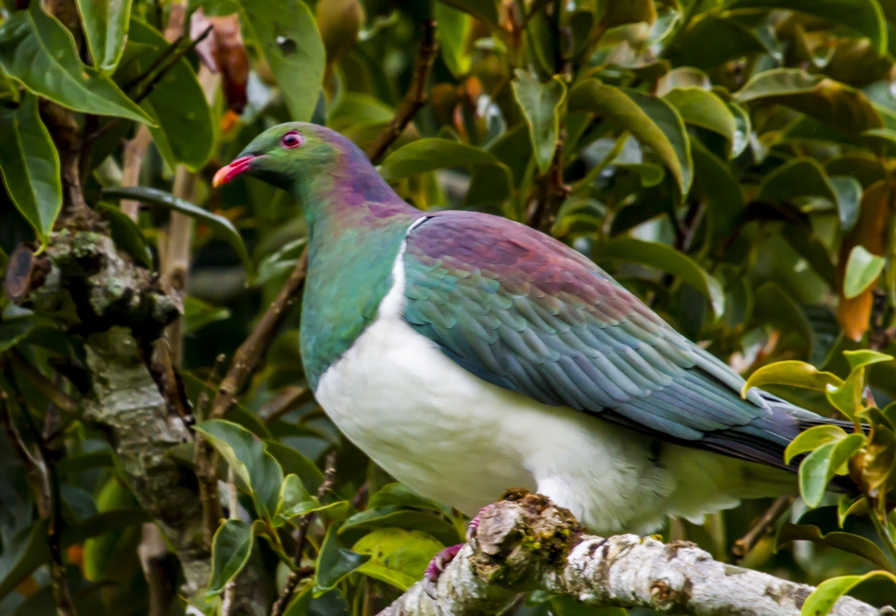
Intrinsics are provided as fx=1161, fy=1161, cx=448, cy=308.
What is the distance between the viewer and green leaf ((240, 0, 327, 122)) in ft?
8.40

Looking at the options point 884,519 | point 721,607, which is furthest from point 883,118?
point 721,607

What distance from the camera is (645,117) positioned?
8.11 feet

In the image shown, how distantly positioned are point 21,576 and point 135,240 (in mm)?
799

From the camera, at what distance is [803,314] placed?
2.92m

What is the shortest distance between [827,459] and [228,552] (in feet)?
3.34

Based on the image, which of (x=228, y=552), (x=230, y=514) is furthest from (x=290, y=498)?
(x=230, y=514)

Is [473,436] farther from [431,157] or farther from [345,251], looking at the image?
[431,157]

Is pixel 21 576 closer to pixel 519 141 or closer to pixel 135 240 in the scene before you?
pixel 135 240

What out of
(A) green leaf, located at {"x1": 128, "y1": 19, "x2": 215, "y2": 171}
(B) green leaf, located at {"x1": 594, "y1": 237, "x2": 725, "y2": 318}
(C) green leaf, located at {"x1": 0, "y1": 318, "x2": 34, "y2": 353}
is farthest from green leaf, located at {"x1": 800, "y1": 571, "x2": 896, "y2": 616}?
(A) green leaf, located at {"x1": 128, "y1": 19, "x2": 215, "y2": 171}

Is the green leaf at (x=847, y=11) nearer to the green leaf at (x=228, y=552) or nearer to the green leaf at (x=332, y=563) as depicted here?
the green leaf at (x=332, y=563)

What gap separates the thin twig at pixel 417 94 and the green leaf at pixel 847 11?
738 mm

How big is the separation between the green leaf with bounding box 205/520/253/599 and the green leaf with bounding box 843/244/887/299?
143 cm

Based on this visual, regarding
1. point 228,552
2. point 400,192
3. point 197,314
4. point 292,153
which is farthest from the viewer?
point 400,192

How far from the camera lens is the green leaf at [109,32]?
218 cm
